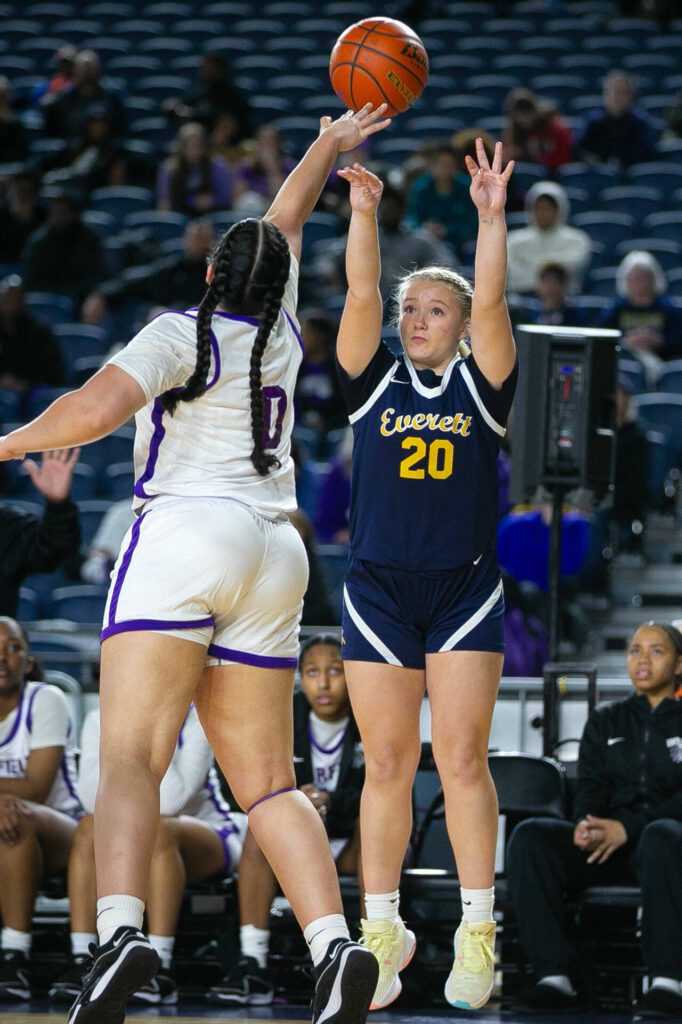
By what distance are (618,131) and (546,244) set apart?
2170mm

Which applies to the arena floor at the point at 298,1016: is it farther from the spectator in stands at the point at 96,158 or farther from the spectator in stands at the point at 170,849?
the spectator in stands at the point at 96,158

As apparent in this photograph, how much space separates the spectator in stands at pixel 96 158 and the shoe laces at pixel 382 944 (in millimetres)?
9803

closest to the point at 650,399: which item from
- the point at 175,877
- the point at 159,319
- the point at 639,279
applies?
the point at 639,279

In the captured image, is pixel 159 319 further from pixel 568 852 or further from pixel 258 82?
pixel 258 82

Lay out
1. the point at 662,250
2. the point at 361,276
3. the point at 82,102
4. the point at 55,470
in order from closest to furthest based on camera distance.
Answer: the point at 361,276 < the point at 55,470 < the point at 662,250 < the point at 82,102

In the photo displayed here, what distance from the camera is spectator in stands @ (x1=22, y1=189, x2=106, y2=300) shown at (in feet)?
37.7

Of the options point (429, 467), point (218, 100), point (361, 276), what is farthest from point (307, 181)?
point (218, 100)

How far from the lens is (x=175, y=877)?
5.72 meters

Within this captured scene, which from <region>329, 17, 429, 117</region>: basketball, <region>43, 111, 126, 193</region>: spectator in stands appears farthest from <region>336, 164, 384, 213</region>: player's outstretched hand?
<region>43, 111, 126, 193</region>: spectator in stands

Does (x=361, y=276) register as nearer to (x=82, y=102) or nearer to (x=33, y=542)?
(x=33, y=542)

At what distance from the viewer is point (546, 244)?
35.1ft

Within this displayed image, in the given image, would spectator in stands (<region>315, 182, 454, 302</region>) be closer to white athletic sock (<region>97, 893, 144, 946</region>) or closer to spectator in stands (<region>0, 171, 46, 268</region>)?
spectator in stands (<region>0, 171, 46, 268</region>)

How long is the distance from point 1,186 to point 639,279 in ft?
17.8

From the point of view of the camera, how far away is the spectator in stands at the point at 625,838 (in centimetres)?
535
